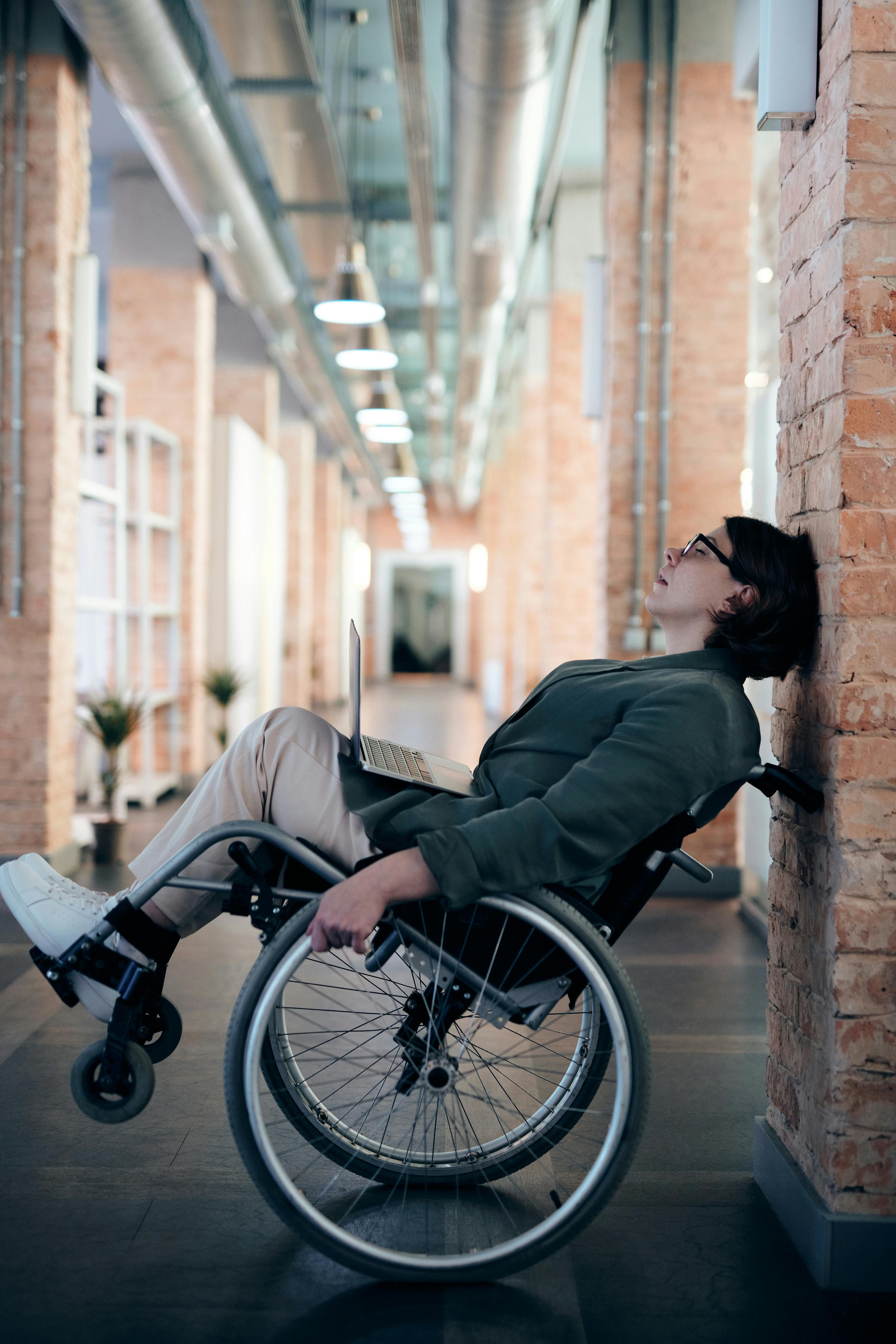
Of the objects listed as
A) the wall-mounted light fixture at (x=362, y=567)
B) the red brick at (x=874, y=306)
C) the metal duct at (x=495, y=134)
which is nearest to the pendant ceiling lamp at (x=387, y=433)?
the metal duct at (x=495, y=134)

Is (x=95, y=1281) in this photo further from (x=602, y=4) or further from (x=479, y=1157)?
(x=602, y=4)

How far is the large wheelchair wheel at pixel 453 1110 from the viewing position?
1606 mm

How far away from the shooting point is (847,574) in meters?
1.76

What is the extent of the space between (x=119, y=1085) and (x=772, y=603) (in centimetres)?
130

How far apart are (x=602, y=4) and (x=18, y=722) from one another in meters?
4.57

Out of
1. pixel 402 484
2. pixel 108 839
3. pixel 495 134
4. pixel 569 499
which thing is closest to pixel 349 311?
pixel 495 134

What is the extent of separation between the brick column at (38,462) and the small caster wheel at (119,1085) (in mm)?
3219

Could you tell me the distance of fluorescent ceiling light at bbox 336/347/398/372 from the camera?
7.44 metres

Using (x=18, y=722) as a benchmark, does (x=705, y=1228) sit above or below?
below

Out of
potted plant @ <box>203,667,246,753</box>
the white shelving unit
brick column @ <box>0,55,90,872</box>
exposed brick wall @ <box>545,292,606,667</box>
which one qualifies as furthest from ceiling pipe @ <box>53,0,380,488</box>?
potted plant @ <box>203,667,246,753</box>

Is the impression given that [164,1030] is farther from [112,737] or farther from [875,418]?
[112,737]

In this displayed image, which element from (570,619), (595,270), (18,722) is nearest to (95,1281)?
(18,722)

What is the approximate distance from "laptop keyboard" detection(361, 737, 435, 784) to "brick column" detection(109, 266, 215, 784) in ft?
19.3

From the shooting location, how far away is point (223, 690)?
25.3 ft
